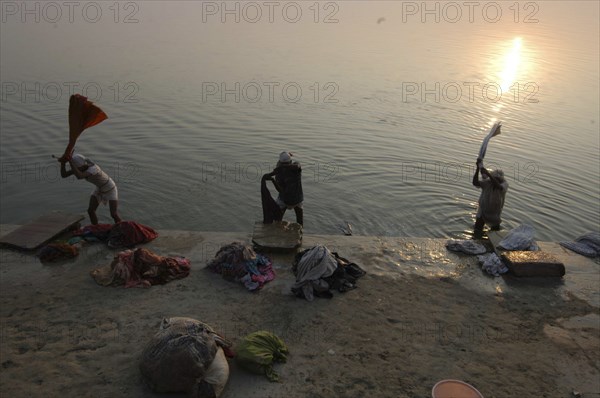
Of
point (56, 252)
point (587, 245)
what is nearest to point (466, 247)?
point (587, 245)

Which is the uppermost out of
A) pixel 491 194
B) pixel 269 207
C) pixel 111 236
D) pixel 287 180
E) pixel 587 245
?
pixel 287 180

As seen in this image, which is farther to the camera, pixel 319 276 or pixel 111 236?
pixel 111 236

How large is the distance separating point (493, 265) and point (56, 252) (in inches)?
253

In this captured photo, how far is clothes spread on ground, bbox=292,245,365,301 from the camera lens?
6.68 meters

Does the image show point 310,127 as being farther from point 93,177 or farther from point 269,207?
point 93,177

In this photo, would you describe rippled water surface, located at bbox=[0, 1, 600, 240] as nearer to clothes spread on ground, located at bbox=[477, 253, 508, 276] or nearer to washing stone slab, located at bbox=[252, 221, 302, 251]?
washing stone slab, located at bbox=[252, 221, 302, 251]

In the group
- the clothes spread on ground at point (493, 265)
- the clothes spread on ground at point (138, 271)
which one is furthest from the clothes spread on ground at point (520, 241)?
the clothes spread on ground at point (138, 271)

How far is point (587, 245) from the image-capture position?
8.48m

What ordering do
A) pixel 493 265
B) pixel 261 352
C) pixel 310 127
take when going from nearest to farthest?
pixel 261 352 → pixel 493 265 → pixel 310 127

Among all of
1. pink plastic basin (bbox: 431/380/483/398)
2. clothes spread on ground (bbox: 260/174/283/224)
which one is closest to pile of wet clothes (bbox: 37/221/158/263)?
clothes spread on ground (bbox: 260/174/283/224)

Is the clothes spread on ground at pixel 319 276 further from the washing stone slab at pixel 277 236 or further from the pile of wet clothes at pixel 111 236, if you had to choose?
the pile of wet clothes at pixel 111 236

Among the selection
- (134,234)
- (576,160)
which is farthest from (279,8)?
(134,234)

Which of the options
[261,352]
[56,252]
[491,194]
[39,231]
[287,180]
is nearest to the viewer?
[261,352]

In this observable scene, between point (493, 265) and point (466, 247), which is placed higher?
point (466, 247)
